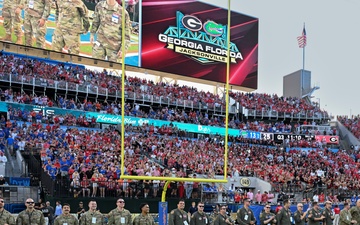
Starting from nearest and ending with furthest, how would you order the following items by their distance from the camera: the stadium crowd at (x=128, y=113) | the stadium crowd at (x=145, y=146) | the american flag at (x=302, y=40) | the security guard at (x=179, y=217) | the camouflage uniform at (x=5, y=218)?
the camouflage uniform at (x=5, y=218), the security guard at (x=179, y=217), the stadium crowd at (x=145, y=146), the stadium crowd at (x=128, y=113), the american flag at (x=302, y=40)

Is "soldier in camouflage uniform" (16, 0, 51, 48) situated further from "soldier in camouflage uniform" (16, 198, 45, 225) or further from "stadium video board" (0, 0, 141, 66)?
"soldier in camouflage uniform" (16, 198, 45, 225)

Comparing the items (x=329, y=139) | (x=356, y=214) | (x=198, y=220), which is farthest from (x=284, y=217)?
(x=329, y=139)

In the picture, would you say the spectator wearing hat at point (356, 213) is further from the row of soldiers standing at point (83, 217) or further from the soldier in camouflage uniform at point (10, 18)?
the soldier in camouflage uniform at point (10, 18)

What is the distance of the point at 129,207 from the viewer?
1880 cm

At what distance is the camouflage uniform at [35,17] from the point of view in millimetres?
31438

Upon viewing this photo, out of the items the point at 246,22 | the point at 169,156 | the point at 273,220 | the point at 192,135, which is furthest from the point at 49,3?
the point at 273,220

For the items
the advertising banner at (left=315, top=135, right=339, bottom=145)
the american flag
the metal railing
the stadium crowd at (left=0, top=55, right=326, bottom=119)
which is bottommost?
the advertising banner at (left=315, top=135, right=339, bottom=145)

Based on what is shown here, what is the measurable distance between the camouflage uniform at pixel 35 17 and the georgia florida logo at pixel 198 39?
893 cm

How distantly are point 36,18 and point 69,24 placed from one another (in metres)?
2.32

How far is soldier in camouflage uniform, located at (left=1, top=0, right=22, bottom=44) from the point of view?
3070 cm

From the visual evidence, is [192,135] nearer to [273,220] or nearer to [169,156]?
[169,156]

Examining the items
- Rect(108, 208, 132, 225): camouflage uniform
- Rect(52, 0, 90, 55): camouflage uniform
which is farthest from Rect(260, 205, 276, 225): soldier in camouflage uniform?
Rect(52, 0, 90, 55): camouflage uniform

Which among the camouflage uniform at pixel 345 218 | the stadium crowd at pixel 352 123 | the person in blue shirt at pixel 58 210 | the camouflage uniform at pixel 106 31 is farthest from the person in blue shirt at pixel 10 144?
the stadium crowd at pixel 352 123

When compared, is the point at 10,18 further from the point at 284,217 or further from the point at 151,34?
the point at 284,217
